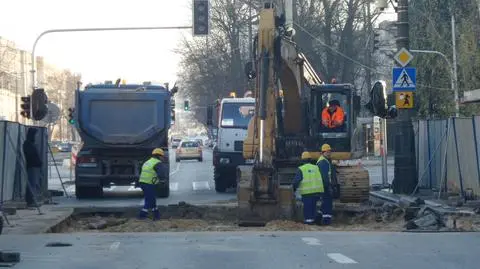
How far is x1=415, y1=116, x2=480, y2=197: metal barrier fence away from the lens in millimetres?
22531

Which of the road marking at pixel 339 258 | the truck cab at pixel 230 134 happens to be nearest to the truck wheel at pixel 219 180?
the truck cab at pixel 230 134

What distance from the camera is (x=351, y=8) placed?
56062 mm

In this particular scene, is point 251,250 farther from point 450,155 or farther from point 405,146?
point 405,146

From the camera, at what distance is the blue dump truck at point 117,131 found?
94.1ft

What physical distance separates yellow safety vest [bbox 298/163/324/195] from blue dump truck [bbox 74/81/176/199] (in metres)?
9.06

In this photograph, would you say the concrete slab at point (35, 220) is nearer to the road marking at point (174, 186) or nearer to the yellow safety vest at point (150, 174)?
the yellow safety vest at point (150, 174)

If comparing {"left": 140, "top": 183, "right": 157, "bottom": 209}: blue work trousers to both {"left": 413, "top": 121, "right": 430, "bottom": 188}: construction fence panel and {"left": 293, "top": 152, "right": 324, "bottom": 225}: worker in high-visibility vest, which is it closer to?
{"left": 293, "top": 152, "right": 324, "bottom": 225}: worker in high-visibility vest

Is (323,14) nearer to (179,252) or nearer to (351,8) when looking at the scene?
(351,8)

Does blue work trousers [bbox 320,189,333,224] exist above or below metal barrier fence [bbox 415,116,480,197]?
below

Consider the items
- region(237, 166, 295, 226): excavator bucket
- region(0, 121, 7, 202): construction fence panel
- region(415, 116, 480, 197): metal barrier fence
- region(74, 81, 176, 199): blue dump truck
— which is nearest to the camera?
region(237, 166, 295, 226): excavator bucket

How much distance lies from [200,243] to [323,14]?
42359 mm

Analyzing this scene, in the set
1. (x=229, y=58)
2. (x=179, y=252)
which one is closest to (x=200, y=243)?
(x=179, y=252)

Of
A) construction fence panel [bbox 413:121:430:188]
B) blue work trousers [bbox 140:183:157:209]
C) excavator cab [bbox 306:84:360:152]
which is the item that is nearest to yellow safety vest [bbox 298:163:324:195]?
blue work trousers [bbox 140:183:157:209]

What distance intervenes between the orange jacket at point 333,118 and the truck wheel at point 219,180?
7.36m
